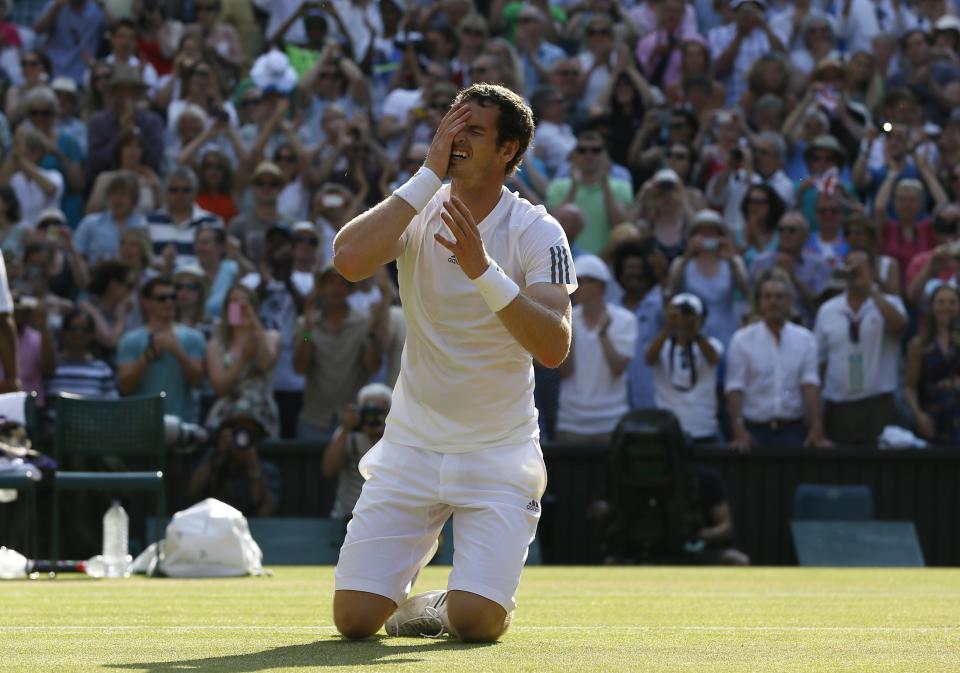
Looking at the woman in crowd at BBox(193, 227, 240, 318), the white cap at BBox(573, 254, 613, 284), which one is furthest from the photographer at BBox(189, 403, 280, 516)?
the white cap at BBox(573, 254, 613, 284)

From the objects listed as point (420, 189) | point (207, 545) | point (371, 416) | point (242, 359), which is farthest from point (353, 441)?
point (420, 189)

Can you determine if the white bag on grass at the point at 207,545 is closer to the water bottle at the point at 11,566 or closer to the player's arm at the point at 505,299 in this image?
the water bottle at the point at 11,566

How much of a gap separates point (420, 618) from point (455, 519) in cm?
41

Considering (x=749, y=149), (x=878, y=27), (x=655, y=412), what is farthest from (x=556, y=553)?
(x=878, y=27)

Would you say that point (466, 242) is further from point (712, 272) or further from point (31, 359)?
point (712, 272)

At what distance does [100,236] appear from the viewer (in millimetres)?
14828

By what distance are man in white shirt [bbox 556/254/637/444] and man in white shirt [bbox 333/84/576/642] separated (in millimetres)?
7528

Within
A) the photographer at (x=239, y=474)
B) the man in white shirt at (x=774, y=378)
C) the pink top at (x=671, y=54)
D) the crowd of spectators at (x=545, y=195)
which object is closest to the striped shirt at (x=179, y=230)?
the crowd of spectators at (x=545, y=195)

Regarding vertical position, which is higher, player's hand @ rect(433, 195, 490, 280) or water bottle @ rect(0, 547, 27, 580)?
player's hand @ rect(433, 195, 490, 280)

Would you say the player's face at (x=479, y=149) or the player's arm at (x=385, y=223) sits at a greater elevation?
the player's face at (x=479, y=149)

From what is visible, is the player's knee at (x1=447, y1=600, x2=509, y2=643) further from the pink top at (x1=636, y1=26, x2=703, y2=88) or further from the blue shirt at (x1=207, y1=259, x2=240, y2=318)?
the pink top at (x1=636, y1=26, x2=703, y2=88)

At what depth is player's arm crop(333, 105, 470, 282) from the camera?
230 inches

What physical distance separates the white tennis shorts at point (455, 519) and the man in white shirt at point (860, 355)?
8283 mm

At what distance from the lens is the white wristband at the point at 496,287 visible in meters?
5.64
